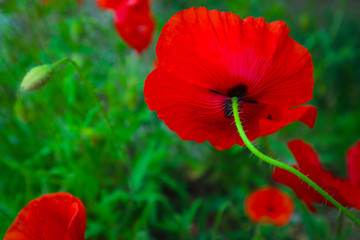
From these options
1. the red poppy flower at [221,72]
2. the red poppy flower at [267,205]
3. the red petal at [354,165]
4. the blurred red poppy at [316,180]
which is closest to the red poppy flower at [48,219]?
the red poppy flower at [221,72]

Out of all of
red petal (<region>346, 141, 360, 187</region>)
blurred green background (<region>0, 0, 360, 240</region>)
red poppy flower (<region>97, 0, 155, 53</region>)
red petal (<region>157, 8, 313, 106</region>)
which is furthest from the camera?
blurred green background (<region>0, 0, 360, 240</region>)

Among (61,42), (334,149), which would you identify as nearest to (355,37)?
(334,149)

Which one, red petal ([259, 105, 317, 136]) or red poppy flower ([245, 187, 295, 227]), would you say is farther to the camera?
red poppy flower ([245, 187, 295, 227])

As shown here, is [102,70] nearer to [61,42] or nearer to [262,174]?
[61,42]

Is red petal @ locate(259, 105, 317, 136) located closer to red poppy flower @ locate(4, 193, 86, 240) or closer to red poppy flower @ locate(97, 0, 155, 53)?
red poppy flower @ locate(4, 193, 86, 240)

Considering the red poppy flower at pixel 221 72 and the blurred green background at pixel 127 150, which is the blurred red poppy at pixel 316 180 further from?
the blurred green background at pixel 127 150

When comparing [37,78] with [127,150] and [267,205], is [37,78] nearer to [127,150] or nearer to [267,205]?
[267,205]

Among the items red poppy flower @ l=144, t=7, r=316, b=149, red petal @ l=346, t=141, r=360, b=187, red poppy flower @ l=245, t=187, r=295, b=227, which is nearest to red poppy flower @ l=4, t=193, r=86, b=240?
red poppy flower @ l=144, t=7, r=316, b=149
